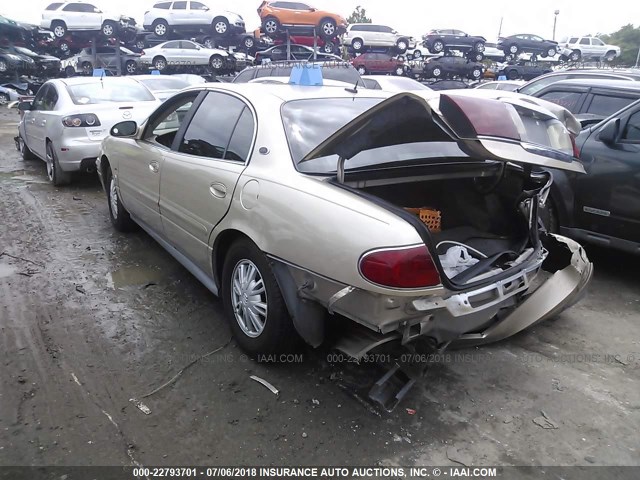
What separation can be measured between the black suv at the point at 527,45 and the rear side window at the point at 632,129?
90.9 ft

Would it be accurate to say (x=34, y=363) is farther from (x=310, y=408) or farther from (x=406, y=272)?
(x=406, y=272)

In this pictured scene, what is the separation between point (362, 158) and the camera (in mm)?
3070

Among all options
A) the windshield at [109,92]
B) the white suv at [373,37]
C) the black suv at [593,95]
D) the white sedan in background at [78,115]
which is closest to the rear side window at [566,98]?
the black suv at [593,95]

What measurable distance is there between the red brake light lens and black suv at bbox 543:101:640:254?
275 cm

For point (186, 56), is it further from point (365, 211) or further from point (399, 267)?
point (399, 267)

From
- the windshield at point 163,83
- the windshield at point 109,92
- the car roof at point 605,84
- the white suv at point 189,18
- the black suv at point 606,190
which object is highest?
the white suv at point 189,18

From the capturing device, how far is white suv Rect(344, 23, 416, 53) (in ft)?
88.6

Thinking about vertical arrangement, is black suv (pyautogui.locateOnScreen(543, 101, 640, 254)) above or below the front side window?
below

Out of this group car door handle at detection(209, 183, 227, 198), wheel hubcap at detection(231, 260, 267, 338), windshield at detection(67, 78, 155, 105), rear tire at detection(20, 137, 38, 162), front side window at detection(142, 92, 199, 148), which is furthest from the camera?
rear tire at detection(20, 137, 38, 162)

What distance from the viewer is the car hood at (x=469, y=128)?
223 cm

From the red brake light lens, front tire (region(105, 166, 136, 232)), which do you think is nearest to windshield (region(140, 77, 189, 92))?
front tire (region(105, 166, 136, 232))

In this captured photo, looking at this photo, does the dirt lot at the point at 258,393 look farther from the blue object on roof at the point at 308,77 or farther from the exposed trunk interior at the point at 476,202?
the blue object on roof at the point at 308,77

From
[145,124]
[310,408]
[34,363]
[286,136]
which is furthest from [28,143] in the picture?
[310,408]

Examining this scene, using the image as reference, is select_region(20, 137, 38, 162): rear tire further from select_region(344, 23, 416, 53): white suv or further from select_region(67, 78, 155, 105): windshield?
select_region(344, 23, 416, 53): white suv
